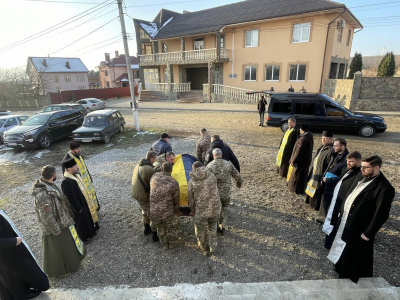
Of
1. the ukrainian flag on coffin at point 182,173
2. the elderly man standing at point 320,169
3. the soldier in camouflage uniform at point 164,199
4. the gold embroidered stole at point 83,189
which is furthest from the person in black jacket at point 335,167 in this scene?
the gold embroidered stole at point 83,189

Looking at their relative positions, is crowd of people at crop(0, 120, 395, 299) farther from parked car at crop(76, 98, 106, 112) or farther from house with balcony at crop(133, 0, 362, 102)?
parked car at crop(76, 98, 106, 112)

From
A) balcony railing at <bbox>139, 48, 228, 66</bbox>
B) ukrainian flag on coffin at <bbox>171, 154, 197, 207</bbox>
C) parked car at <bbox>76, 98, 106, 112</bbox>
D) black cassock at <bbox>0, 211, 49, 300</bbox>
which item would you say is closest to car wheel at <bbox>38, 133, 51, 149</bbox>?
ukrainian flag on coffin at <bbox>171, 154, 197, 207</bbox>

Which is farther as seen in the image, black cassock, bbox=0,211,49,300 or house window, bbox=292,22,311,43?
house window, bbox=292,22,311,43

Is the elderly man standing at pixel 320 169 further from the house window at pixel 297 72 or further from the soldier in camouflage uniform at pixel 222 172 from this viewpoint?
the house window at pixel 297 72

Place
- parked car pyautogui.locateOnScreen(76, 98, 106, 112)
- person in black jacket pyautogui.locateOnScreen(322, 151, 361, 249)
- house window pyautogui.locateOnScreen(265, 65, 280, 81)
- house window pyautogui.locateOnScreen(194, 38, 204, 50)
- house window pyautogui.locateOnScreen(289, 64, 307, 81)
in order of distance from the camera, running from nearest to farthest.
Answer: person in black jacket pyautogui.locateOnScreen(322, 151, 361, 249) < house window pyautogui.locateOnScreen(289, 64, 307, 81) < house window pyautogui.locateOnScreen(265, 65, 280, 81) < parked car pyautogui.locateOnScreen(76, 98, 106, 112) < house window pyautogui.locateOnScreen(194, 38, 204, 50)

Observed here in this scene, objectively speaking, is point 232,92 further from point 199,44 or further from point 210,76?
point 199,44

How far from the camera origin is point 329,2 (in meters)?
17.5

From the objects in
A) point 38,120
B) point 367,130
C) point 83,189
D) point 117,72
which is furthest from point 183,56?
point 117,72

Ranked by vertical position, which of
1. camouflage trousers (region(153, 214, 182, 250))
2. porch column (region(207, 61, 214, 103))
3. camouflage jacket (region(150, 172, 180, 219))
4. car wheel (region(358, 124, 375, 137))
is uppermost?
porch column (region(207, 61, 214, 103))

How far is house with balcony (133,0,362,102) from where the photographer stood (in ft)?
60.3

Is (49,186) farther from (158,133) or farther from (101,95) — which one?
(101,95)

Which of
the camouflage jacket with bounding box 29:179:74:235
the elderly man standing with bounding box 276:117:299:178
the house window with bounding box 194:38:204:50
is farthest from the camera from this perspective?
the house window with bounding box 194:38:204:50

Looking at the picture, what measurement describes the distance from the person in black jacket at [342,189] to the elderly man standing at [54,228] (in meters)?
4.20

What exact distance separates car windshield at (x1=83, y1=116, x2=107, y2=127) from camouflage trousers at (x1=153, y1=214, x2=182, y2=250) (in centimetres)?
890
